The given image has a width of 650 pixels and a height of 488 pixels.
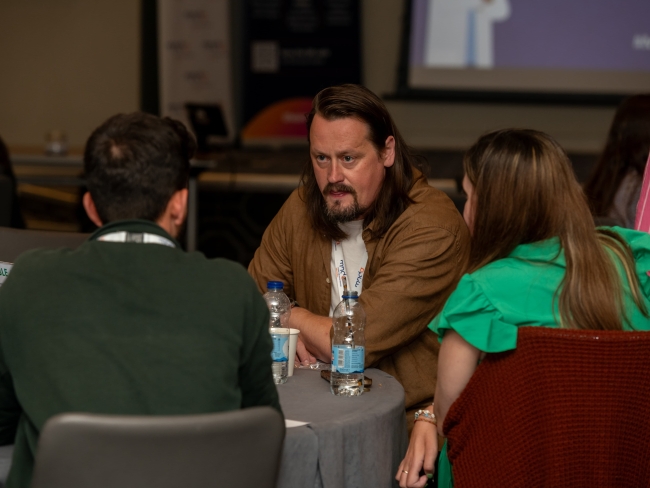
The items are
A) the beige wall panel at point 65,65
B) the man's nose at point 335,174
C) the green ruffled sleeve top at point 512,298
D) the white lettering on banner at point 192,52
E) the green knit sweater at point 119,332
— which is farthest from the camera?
the beige wall panel at point 65,65

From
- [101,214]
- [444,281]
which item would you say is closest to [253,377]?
[101,214]

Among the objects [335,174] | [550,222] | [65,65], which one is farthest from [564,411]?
[65,65]

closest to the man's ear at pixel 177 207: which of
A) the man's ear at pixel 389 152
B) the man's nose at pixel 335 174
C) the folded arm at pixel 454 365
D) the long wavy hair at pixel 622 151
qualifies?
the folded arm at pixel 454 365

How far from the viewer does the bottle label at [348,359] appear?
1856mm

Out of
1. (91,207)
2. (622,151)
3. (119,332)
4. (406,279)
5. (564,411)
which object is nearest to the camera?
(119,332)

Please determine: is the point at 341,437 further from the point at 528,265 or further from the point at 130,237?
the point at 130,237

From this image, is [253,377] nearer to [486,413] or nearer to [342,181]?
[486,413]

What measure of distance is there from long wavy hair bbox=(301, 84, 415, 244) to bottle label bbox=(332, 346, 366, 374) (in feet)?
1.90

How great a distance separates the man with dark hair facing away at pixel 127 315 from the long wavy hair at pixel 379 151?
1003mm

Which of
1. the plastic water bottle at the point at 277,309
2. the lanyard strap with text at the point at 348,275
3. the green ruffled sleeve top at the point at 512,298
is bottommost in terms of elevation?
the plastic water bottle at the point at 277,309

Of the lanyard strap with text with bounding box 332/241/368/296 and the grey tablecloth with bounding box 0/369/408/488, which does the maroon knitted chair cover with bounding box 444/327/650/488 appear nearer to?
the grey tablecloth with bounding box 0/369/408/488

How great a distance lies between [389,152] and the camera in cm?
246

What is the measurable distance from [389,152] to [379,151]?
1.9 inches

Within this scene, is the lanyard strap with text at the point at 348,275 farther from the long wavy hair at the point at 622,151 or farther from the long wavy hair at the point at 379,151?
the long wavy hair at the point at 622,151
